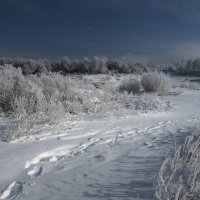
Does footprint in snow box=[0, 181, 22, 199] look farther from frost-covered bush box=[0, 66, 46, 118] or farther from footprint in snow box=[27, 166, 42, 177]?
frost-covered bush box=[0, 66, 46, 118]

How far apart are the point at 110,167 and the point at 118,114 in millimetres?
4677

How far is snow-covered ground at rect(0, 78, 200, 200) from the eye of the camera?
4.45 meters

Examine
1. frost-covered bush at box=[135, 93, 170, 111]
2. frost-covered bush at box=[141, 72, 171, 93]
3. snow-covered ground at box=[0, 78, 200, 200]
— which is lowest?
snow-covered ground at box=[0, 78, 200, 200]

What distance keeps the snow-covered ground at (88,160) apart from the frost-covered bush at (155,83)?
32.7 ft

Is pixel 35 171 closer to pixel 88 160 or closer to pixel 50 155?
pixel 50 155

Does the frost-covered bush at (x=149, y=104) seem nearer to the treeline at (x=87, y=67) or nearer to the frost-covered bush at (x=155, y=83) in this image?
the frost-covered bush at (x=155, y=83)

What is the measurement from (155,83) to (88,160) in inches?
536

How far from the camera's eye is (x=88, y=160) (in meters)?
5.78

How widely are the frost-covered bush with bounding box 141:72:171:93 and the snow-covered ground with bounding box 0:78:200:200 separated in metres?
9.97

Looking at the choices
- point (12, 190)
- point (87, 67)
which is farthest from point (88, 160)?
point (87, 67)

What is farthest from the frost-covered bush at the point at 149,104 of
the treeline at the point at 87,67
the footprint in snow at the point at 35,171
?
the treeline at the point at 87,67

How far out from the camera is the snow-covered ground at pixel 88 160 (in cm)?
445

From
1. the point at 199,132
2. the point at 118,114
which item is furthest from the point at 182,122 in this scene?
the point at 199,132

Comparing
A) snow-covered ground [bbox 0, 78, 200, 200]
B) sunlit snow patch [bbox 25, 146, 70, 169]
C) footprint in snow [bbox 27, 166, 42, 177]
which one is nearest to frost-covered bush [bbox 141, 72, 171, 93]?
snow-covered ground [bbox 0, 78, 200, 200]
